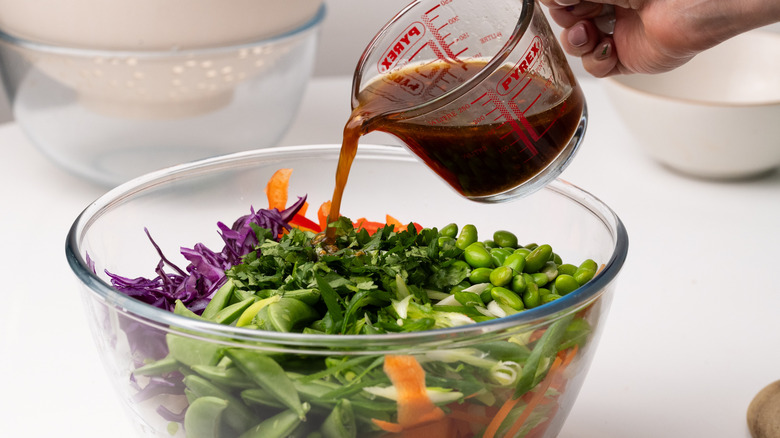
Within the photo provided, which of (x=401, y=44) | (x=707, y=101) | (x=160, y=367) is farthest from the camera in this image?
(x=707, y=101)

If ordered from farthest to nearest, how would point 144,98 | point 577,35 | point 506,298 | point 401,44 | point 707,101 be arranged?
point 707,101, point 144,98, point 577,35, point 401,44, point 506,298

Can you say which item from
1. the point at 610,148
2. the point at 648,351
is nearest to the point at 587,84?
the point at 610,148

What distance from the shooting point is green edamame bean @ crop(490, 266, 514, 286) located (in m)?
1.13

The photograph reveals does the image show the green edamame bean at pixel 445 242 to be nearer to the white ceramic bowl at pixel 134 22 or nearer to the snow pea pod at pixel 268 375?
the snow pea pod at pixel 268 375

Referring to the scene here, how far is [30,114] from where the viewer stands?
2080 millimetres

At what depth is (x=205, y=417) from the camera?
3.05ft

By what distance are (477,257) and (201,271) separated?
414 mm

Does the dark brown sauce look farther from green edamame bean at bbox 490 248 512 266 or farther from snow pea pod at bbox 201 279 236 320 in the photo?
snow pea pod at bbox 201 279 236 320

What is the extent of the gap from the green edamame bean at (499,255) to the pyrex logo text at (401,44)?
32 centimetres

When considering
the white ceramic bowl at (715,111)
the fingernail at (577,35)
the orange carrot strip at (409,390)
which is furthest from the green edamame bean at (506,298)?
the white ceramic bowl at (715,111)

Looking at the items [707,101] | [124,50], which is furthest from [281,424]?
[707,101]

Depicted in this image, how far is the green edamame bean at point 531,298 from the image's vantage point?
1118mm

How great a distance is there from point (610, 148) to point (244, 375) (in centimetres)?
182

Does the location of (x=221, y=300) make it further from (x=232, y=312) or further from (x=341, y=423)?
(x=341, y=423)
